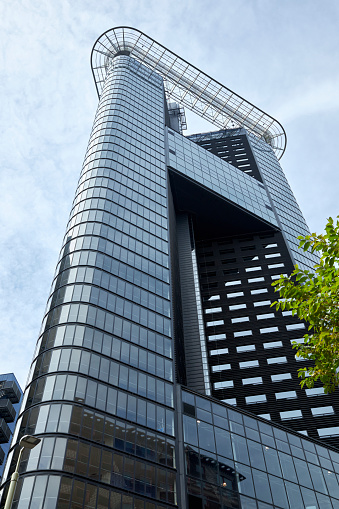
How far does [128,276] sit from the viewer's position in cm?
5597

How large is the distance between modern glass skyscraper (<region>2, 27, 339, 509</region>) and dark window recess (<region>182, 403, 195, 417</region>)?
0.55 ft

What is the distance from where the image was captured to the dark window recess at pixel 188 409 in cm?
4441

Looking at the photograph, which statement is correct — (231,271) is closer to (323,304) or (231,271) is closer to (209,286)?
(209,286)

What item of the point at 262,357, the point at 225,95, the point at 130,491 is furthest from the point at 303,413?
the point at 225,95

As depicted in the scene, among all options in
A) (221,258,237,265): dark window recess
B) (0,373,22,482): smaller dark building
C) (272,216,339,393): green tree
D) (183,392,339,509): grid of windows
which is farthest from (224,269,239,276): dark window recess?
(272,216,339,393): green tree

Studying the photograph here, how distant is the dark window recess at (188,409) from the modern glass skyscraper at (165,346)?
0.17 meters

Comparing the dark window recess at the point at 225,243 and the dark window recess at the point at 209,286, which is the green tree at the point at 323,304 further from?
the dark window recess at the point at 225,243

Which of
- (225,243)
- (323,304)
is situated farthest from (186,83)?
(323,304)

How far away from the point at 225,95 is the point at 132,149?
202 ft

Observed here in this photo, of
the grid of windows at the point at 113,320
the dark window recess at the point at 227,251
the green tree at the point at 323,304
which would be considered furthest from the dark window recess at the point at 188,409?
the dark window recess at the point at 227,251

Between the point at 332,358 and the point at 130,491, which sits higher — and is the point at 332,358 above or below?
below

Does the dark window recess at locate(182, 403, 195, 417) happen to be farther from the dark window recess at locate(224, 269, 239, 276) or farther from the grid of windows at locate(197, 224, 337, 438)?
the dark window recess at locate(224, 269, 239, 276)

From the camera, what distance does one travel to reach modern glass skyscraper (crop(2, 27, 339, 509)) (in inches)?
1487

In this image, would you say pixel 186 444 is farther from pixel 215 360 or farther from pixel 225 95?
pixel 225 95
